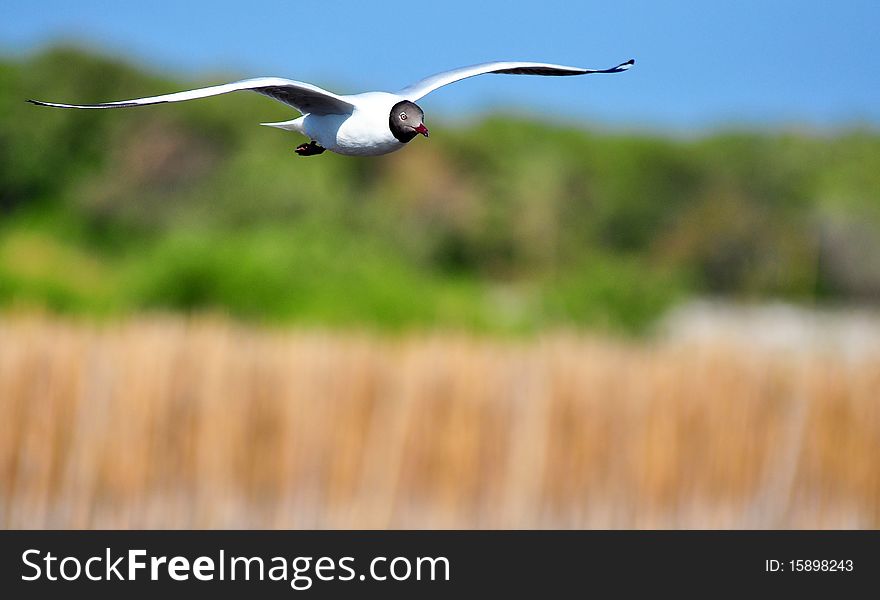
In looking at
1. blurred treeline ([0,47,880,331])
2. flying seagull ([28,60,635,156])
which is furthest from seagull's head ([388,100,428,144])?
blurred treeline ([0,47,880,331])

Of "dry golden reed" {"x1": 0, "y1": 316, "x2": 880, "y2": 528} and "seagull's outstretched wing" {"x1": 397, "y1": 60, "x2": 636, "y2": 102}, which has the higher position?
"dry golden reed" {"x1": 0, "y1": 316, "x2": 880, "y2": 528}

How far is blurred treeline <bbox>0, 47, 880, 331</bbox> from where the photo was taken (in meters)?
8.62

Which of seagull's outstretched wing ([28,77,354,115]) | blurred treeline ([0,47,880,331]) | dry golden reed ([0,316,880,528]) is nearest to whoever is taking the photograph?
seagull's outstretched wing ([28,77,354,115])

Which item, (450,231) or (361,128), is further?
(450,231)

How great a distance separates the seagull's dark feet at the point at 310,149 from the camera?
1.49 feet

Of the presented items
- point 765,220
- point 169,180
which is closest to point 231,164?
point 169,180

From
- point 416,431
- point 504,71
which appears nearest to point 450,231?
point 416,431

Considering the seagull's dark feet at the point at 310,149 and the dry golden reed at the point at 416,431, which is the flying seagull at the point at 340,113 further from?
the dry golden reed at the point at 416,431

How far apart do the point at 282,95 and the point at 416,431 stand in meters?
6.14

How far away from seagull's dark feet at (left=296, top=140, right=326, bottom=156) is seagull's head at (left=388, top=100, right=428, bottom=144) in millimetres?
29

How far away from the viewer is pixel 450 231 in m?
12.4

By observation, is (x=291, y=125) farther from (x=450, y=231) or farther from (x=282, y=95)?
(x=450, y=231)

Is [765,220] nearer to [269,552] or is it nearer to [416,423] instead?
[416,423]

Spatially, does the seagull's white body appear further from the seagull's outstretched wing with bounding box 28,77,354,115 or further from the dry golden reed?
the dry golden reed
